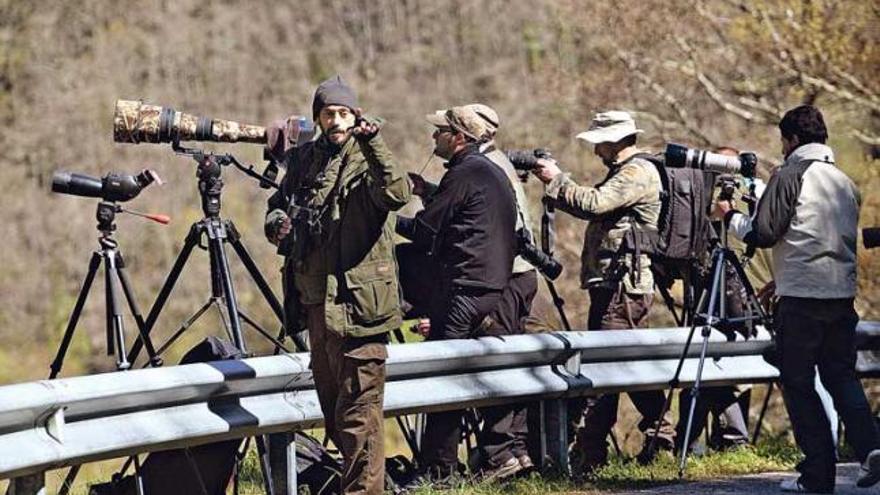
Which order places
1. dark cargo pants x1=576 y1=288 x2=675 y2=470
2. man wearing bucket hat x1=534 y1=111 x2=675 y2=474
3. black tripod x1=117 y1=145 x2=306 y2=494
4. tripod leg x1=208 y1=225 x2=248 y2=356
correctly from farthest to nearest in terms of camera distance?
dark cargo pants x1=576 y1=288 x2=675 y2=470
man wearing bucket hat x1=534 y1=111 x2=675 y2=474
black tripod x1=117 y1=145 x2=306 y2=494
tripod leg x1=208 y1=225 x2=248 y2=356

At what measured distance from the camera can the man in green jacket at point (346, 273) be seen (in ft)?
26.3

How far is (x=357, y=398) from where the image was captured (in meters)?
8.08

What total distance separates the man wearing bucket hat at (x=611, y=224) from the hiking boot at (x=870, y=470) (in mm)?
1457

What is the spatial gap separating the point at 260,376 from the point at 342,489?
545 mm

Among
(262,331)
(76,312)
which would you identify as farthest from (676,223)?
(76,312)

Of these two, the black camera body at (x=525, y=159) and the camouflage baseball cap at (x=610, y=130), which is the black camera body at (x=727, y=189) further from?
the black camera body at (x=525, y=159)

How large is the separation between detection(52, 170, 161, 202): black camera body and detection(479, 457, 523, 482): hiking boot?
201cm

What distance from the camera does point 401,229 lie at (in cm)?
998

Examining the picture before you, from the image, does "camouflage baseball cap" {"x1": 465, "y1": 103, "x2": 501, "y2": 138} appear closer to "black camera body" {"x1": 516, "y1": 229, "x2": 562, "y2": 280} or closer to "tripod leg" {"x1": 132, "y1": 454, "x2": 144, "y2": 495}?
"black camera body" {"x1": 516, "y1": 229, "x2": 562, "y2": 280}

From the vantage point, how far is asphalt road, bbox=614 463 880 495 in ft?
30.2

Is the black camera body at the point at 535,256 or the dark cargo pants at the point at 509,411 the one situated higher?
the black camera body at the point at 535,256

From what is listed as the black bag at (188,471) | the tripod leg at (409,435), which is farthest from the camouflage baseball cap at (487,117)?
the black bag at (188,471)

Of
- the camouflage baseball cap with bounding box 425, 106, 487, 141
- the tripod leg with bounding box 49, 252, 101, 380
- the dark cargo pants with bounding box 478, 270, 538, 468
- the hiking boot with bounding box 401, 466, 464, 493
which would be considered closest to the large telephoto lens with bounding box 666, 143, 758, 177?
the camouflage baseball cap with bounding box 425, 106, 487, 141

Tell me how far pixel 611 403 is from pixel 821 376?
51.3 inches
